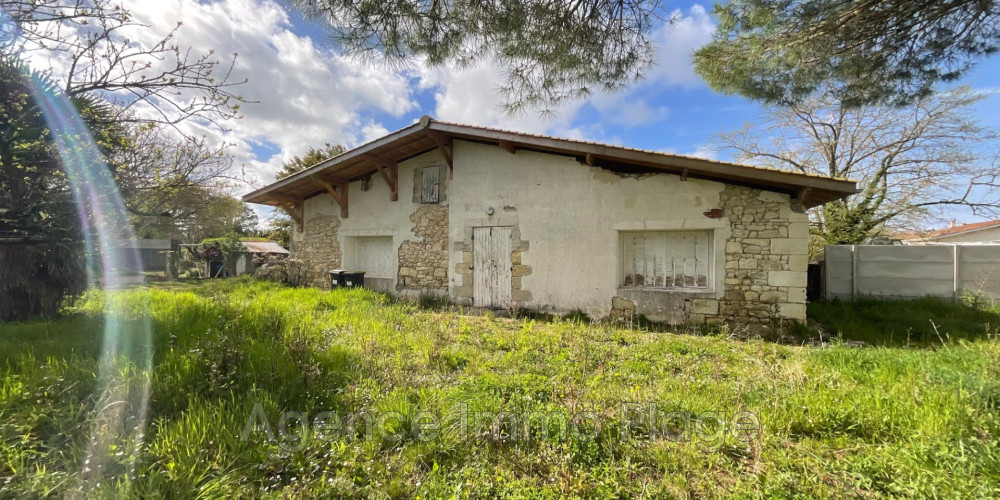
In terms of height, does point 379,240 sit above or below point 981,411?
above

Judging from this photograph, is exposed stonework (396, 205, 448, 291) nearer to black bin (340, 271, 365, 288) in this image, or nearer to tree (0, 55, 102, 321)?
black bin (340, 271, 365, 288)

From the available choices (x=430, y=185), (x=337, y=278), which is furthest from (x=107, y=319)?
(x=430, y=185)

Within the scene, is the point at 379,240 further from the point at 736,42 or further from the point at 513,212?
the point at 736,42

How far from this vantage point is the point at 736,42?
16.8ft

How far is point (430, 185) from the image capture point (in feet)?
26.8

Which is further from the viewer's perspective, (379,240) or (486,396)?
(379,240)

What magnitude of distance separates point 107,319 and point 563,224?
22.9ft

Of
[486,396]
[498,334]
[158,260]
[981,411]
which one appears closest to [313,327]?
[498,334]

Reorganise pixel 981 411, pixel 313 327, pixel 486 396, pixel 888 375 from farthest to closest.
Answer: pixel 313 327, pixel 888 375, pixel 486 396, pixel 981 411

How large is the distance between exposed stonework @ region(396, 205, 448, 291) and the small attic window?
179 millimetres

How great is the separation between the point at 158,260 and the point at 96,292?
18472mm

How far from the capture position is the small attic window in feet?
26.5

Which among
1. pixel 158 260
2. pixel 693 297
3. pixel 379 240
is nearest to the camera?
pixel 693 297

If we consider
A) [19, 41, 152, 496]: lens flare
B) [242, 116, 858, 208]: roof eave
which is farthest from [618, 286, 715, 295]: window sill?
[19, 41, 152, 496]: lens flare
